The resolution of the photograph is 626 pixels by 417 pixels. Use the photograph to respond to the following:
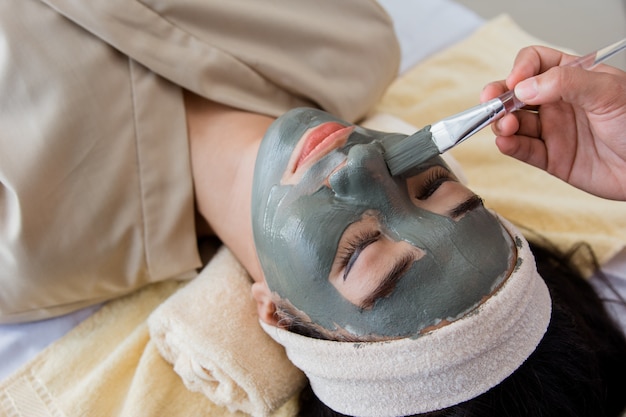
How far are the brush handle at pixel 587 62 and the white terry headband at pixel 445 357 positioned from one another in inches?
8.1

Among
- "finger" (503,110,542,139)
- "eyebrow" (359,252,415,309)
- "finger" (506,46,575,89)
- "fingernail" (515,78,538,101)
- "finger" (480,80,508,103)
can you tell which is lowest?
"eyebrow" (359,252,415,309)

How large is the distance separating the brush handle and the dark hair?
0.35 m

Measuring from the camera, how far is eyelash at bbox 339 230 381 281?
0.84 meters

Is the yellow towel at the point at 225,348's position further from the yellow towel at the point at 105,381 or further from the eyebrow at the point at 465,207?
the eyebrow at the point at 465,207

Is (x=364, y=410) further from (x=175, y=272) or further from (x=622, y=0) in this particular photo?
(x=622, y=0)

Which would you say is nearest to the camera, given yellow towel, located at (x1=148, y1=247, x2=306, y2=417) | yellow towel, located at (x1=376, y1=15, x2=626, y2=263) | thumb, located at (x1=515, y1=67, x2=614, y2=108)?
thumb, located at (x1=515, y1=67, x2=614, y2=108)

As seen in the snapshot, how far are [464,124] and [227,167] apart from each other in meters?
0.48

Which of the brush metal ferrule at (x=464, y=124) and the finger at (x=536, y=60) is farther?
the finger at (x=536, y=60)

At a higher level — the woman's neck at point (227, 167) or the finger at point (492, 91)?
the finger at point (492, 91)

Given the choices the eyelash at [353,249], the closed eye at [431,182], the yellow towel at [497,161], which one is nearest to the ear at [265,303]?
the eyelash at [353,249]

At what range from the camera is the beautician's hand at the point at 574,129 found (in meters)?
0.86

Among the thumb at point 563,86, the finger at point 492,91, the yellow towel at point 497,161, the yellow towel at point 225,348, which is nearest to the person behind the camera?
the thumb at point 563,86

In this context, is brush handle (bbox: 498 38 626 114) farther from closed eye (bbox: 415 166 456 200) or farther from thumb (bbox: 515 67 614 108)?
closed eye (bbox: 415 166 456 200)

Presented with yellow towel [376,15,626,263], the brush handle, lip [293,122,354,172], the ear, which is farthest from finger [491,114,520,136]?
the ear
